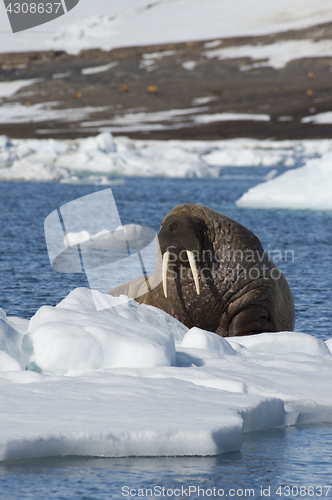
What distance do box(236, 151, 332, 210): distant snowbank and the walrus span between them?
1342cm

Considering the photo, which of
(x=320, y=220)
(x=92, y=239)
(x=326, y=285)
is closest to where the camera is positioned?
(x=326, y=285)

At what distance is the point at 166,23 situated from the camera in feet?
425

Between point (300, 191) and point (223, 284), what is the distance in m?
14.2

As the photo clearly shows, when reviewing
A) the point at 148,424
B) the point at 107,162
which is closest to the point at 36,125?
the point at 107,162

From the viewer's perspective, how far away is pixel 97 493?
3.54 meters

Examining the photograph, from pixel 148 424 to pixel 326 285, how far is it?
7.18 metres

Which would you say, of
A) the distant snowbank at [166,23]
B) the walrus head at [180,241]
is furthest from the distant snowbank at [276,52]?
the walrus head at [180,241]

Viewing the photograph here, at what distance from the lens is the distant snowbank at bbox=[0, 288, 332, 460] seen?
393cm

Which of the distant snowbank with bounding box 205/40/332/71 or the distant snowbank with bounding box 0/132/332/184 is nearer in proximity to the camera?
the distant snowbank with bounding box 0/132/332/184

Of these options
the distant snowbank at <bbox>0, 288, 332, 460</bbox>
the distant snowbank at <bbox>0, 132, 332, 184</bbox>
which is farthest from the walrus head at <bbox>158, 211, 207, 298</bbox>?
the distant snowbank at <bbox>0, 132, 332, 184</bbox>

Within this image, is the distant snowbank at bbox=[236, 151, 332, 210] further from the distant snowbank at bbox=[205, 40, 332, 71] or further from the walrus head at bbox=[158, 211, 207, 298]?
the distant snowbank at bbox=[205, 40, 332, 71]

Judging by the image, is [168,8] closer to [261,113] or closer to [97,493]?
[261,113]

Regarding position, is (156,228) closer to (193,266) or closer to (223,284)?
(223,284)

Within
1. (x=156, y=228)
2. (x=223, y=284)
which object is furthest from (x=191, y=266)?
(x=156, y=228)
